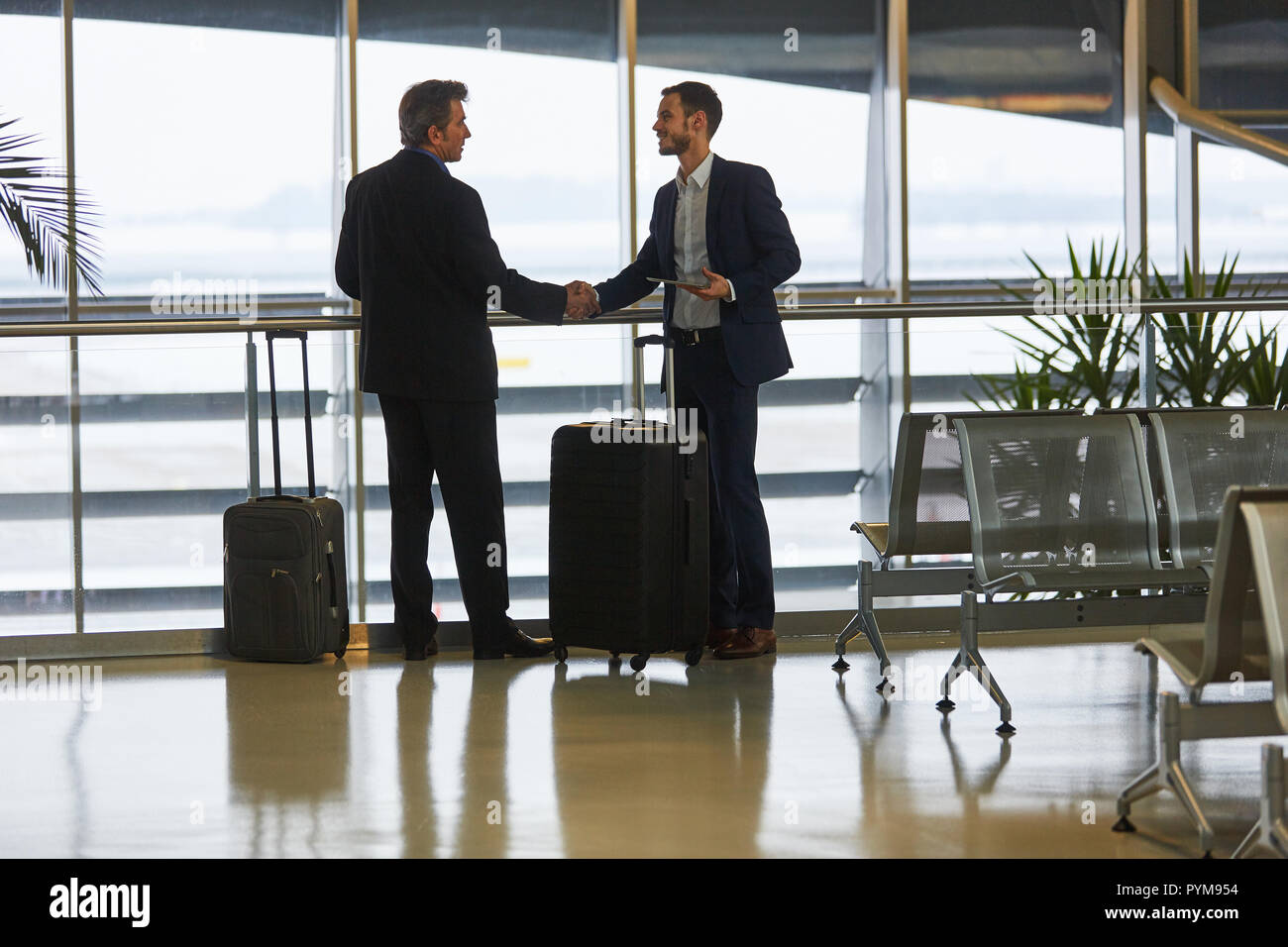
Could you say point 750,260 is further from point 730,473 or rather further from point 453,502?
point 453,502

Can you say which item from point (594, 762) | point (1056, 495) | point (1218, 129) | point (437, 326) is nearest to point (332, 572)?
point (437, 326)

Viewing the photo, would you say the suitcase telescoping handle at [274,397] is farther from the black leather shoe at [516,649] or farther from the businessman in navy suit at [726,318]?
the businessman in navy suit at [726,318]

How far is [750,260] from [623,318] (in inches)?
20.6

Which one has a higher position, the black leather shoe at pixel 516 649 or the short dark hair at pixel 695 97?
the short dark hair at pixel 695 97

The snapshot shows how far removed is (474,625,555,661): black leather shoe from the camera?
444 centimetres

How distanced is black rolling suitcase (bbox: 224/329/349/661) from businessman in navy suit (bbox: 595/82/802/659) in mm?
1058

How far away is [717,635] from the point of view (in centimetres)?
443

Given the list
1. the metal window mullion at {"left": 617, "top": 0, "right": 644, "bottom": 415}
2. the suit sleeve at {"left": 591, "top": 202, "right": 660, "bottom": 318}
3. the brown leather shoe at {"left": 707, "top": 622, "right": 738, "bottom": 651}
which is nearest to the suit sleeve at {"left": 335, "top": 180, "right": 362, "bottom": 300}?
the suit sleeve at {"left": 591, "top": 202, "right": 660, "bottom": 318}

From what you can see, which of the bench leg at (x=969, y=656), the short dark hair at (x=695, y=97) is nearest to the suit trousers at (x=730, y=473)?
the short dark hair at (x=695, y=97)

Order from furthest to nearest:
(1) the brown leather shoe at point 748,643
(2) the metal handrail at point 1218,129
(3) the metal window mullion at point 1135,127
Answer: (3) the metal window mullion at point 1135,127, (2) the metal handrail at point 1218,129, (1) the brown leather shoe at point 748,643

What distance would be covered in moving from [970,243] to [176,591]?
15.6 ft

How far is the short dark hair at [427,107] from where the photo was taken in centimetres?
427

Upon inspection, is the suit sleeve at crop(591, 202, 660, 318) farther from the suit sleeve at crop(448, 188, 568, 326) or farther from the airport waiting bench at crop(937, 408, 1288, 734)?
the airport waiting bench at crop(937, 408, 1288, 734)
